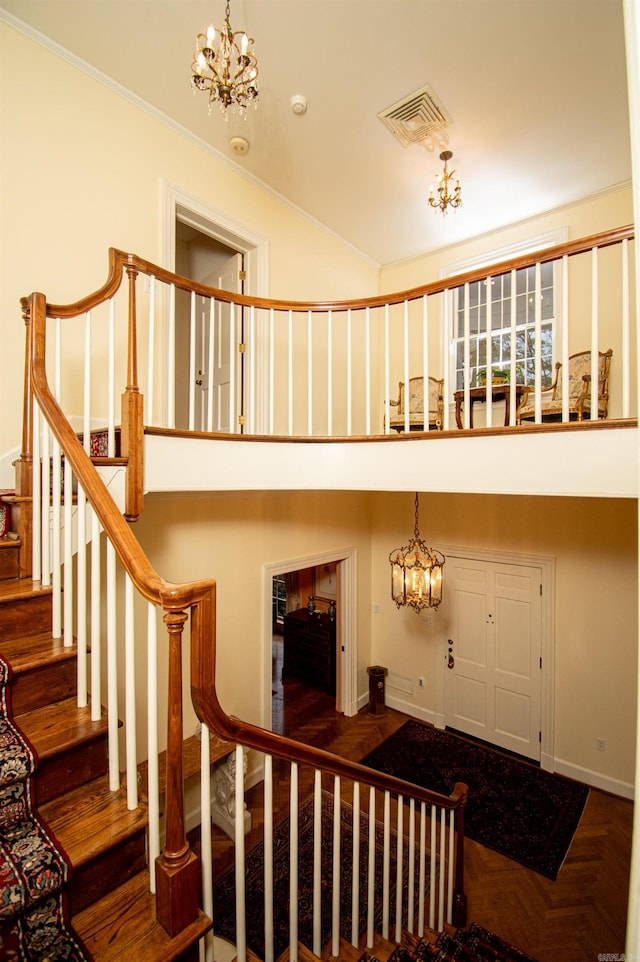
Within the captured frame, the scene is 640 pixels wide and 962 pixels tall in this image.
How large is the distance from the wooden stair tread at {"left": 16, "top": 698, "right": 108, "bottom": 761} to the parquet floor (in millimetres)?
2661

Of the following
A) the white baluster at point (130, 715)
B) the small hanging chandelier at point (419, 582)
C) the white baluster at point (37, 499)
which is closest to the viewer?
the white baluster at point (130, 715)

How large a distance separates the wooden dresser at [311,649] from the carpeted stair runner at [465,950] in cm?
331

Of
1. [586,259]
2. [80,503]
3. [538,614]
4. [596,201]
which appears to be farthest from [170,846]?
[596,201]

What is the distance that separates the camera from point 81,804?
1356 mm

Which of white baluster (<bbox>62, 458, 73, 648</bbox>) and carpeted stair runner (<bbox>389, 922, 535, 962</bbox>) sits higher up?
white baluster (<bbox>62, 458, 73, 648</bbox>)

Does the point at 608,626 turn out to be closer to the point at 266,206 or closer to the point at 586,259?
the point at 586,259

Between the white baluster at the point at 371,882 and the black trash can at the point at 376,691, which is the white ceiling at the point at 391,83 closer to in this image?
the white baluster at the point at 371,882

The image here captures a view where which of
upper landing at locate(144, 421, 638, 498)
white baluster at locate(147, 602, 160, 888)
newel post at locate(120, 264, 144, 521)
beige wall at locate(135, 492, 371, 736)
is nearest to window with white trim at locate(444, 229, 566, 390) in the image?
upper landing at locate(144, 421, 638, 498)

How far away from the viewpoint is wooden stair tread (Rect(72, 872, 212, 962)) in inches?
43.3

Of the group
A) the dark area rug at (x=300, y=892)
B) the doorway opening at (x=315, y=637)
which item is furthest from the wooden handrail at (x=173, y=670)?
the doorway opening at (x=315, y=637)

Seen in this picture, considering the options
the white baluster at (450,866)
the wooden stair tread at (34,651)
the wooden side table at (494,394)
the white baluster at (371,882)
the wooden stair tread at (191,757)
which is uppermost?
the wooden side table at (494,394)

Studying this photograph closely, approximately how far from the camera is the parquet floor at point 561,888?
2.83 meters

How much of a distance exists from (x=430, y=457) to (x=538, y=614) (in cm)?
278

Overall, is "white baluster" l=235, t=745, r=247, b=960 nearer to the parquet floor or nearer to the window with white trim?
the parquet floor
